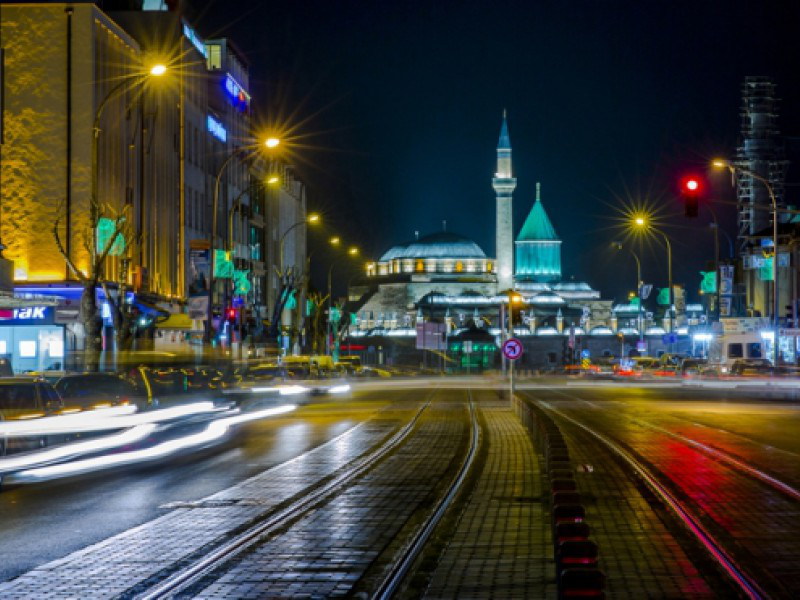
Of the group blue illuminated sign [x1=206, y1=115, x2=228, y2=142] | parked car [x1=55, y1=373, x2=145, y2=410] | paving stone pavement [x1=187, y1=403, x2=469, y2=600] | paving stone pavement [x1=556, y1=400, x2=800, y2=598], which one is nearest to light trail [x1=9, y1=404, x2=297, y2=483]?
parked car [x1=55, y1=373, x2=145, y2=410]

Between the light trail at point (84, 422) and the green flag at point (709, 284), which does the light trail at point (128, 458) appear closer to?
the light trail at point (84, 422)

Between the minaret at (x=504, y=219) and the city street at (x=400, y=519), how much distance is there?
162 metres

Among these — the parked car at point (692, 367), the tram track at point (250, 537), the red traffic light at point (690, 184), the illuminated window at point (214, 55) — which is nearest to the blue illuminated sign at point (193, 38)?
the illuminated window at point (214, 55)

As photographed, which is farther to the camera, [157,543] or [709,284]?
[709,284]

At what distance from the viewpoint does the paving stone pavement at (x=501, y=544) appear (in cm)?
875

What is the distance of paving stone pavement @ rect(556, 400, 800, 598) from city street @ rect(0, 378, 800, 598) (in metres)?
0.03

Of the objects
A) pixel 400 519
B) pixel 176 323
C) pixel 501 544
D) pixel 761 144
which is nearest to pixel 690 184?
pixel 400 519

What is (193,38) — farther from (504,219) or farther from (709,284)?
(504,219)

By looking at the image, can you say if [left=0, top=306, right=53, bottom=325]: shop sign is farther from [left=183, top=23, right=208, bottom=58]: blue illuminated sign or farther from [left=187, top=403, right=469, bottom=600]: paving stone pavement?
[left=187, top=403, right=469, bottom=600]: paving stone pavement

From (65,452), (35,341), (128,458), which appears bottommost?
(128,458)

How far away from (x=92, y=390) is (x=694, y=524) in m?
16.7

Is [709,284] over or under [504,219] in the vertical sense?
under

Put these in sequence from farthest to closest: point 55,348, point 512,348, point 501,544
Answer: point 55,348
point 512,348
point 501,544

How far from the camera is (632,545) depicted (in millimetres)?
10797
